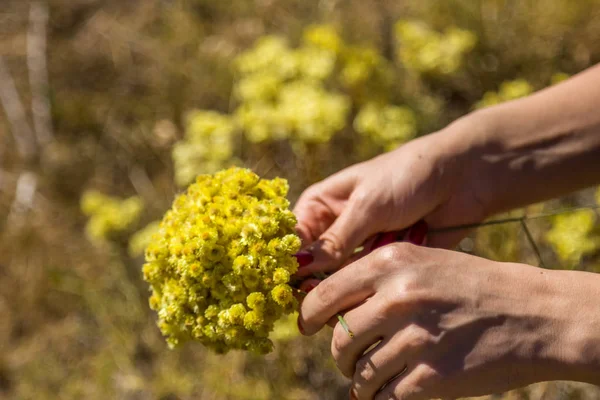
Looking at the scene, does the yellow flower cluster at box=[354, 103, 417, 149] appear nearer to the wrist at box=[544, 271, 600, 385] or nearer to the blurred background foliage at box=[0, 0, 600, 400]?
the blurred background foliage at box=[0, 0, 600, 400]

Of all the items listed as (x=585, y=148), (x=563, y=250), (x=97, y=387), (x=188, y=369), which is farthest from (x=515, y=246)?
(x=97, y=387)

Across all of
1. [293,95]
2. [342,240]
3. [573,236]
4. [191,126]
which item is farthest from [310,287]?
[191,126]

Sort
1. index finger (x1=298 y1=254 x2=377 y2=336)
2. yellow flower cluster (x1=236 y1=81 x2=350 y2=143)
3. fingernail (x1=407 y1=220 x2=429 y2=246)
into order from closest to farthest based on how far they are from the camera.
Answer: index finger (x1=298 y1=254 x2=377 y2=336) < fingernail (x1=407 y1=220 x2=429 y2=246) < yellow flower cluster (x1=236 y1=81 x2=350 y2=143)

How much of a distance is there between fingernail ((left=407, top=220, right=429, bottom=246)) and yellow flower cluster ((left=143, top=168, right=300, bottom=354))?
50 centimetres

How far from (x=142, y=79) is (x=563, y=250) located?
147 inches

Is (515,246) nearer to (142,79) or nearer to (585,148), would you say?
(585,148)

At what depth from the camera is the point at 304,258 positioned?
1.70 meters

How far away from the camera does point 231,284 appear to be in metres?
1.50

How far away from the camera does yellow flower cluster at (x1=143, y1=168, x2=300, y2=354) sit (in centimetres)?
148

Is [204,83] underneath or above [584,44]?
underneath

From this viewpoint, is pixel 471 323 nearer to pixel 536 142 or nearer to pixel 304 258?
pixel 304 258

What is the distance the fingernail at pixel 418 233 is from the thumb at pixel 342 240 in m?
0.16

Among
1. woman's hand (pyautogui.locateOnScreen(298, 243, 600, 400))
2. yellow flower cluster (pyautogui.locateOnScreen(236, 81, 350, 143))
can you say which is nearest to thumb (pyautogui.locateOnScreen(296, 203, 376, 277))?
woman's hand (pyautogui.locateOnScreen(298, 243, 600, 400))

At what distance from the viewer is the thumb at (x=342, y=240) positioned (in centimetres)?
172
